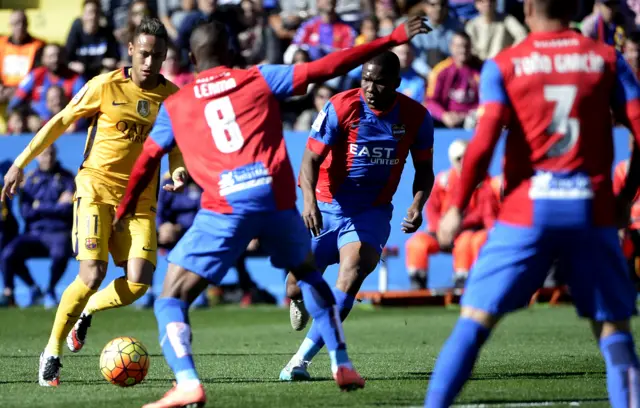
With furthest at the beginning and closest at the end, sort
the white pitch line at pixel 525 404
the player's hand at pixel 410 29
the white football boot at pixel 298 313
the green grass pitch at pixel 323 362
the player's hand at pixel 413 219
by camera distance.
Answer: the white football boot at pixel 298 313, the player's hand at pixel 413 219, the green grass pitch at pixel 323 362, the white pitch line at pixel 525 404, the player's hand at pixel 410 29

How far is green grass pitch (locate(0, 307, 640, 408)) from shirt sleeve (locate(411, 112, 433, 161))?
173cm

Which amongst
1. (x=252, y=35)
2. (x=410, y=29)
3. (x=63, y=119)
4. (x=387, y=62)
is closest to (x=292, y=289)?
(x=387, y=62)

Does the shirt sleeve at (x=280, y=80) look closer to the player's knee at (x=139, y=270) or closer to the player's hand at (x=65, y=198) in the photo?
the player's knee at (x=139, y=270)

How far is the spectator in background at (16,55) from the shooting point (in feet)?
64.4

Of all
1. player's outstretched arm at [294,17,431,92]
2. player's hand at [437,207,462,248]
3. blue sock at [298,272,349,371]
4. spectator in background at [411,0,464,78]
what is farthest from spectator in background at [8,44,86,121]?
player's hand at [437,207,462,248]

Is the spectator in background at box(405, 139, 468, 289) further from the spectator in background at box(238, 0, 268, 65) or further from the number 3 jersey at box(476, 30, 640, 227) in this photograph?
the number 3 jersey at box(476, 30, 640, 227)

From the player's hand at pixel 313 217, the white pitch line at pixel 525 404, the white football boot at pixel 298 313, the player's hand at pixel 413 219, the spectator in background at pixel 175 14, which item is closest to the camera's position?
the white pitch line at pixel 525 404

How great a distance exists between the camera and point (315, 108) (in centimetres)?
1828

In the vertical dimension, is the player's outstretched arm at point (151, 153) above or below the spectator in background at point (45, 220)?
above

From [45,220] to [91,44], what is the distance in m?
3.75

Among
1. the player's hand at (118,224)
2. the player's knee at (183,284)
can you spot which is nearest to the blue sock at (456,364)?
the player's knee at (183,284)

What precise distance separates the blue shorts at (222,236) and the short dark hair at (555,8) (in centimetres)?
198

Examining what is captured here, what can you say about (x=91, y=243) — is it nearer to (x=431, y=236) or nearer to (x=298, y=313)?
(x=298, y=313)

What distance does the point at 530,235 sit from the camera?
5.58 metres
